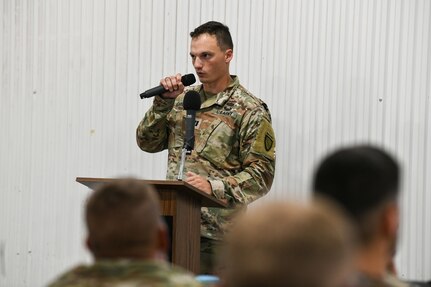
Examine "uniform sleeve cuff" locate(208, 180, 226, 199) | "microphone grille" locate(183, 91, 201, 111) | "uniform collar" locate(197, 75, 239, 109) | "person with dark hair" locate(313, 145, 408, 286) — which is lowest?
"uniform sleeve cuff" locate(208, 180, 226, 199)

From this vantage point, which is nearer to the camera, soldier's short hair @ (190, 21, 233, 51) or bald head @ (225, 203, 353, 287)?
bald head @ (225, 203, 353, 287)

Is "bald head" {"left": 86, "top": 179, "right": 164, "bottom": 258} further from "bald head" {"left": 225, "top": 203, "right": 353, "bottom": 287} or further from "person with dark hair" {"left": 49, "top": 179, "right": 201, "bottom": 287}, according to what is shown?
"bald head" {"left": 225, "top": 203, "right": 353, "bottom": 287}

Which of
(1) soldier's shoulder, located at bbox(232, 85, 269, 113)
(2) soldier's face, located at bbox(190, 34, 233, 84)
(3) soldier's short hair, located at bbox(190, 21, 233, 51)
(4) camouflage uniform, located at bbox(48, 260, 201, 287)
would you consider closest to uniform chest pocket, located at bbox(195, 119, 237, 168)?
(1) soldier's shoulder, located at bbox(232, 85, 269, 113)

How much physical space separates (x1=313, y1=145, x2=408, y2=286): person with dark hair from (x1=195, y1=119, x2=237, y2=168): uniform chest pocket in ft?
8.30

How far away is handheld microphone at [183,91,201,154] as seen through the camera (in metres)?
3.94

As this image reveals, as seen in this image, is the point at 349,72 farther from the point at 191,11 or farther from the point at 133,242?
the point at 133,242

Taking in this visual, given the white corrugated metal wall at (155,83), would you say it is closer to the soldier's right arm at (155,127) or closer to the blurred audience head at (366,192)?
the soldier's right arm at (155,127)

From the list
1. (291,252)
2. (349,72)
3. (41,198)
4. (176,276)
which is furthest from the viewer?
(41,198)

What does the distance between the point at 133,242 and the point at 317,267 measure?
721 millimetres

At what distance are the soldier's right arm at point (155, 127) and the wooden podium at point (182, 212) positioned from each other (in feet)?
2.11

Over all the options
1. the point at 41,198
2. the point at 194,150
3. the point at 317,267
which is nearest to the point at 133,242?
the point at 317,267

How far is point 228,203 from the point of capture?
409cm

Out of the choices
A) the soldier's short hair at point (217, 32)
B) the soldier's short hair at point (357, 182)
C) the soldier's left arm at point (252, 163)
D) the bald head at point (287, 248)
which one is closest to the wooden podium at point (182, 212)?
the soldier's left arm at point (252, 163)

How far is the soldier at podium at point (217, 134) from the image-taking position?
4.20m
